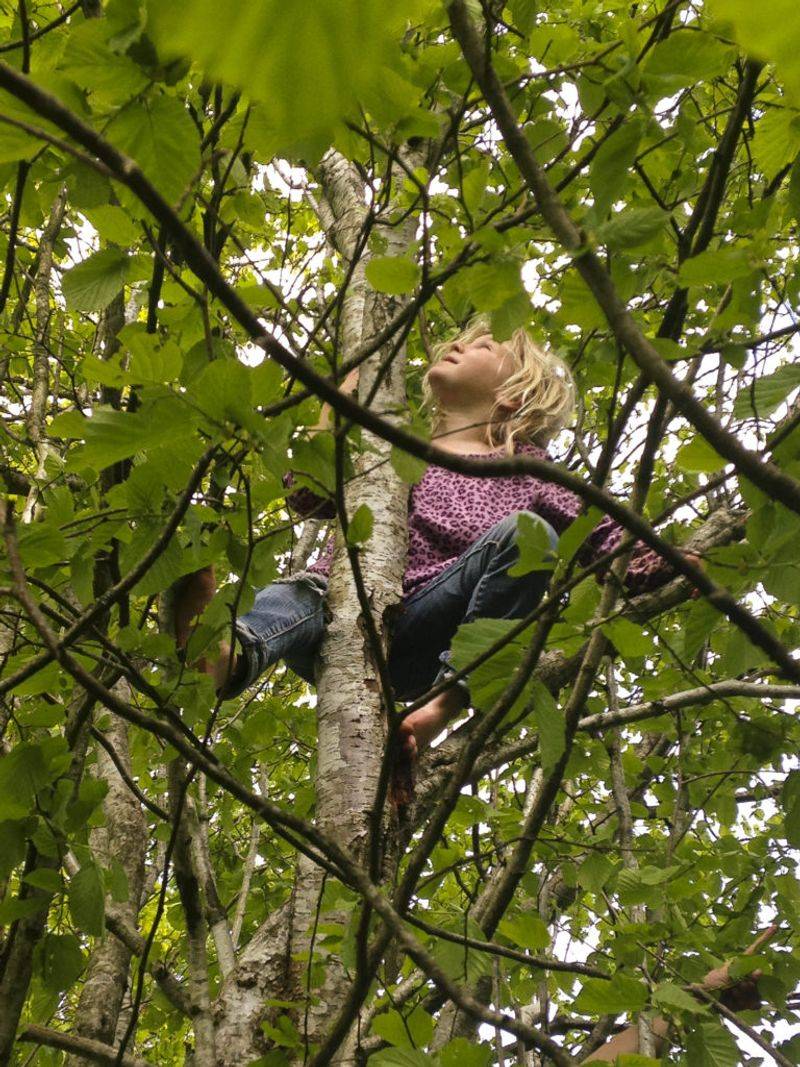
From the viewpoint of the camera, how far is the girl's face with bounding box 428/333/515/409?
2998 mm

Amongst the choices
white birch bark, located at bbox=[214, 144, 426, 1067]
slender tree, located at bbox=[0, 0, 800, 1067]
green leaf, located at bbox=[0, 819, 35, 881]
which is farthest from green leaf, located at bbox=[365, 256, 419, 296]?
green leaf, located at bbox=[0, 819, 35, 881]

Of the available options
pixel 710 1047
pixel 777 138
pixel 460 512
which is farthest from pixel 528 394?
pixel 710 1047

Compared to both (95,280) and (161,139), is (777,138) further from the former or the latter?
(95,280)

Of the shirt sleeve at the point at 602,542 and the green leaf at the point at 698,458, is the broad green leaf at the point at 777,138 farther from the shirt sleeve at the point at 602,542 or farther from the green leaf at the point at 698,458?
the shirt sleeve at the point at 602,542

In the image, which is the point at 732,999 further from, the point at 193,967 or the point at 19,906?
the point at 19,906

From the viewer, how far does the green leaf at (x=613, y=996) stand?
149 centimetres

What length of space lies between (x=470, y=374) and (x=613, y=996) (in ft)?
6.33

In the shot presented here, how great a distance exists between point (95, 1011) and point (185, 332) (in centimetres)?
141

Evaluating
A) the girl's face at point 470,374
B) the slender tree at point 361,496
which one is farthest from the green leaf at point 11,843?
the girl's face at point 470,374

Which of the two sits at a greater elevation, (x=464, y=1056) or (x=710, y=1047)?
(x=710, y=1047)

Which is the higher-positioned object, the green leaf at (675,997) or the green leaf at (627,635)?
the green leaf at (627,635)

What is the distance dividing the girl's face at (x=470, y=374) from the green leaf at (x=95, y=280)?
176 centimetres

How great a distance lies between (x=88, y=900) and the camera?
143cm

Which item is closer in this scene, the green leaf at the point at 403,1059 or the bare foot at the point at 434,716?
the green leaf at the point at 403,1059
